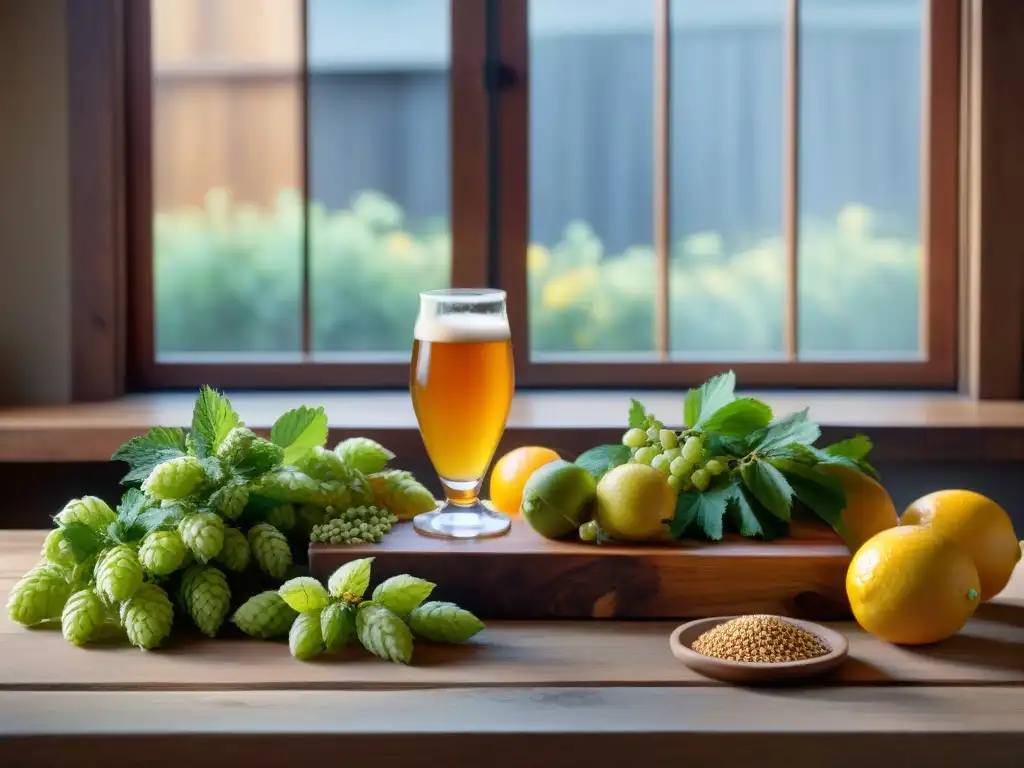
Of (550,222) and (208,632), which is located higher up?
(550,222)

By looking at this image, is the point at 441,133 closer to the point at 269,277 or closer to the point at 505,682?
the point at 269,277

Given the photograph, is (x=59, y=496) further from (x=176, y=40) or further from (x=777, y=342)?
(x=777, y=342)

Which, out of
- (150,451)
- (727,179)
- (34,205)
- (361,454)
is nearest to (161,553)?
(150,451)

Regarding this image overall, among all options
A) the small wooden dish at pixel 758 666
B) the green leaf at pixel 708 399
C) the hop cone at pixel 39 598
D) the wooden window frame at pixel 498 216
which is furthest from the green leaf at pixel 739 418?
the wooden window frame at pixel 498 216

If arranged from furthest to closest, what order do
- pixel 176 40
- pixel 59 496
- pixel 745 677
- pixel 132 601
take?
1. pixel 176 40
2. pixel 59 496
3. pixel 132 601
4. pixel 745 677

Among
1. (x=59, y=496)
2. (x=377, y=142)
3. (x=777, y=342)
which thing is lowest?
(x=59, y=496)

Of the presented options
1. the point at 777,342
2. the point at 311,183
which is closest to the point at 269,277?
the point at 311,183

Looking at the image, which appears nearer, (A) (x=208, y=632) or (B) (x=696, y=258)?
(A) (x=208, y=632)

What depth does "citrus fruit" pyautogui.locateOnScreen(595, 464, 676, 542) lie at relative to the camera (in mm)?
1099

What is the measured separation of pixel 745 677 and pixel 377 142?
5.30 ft

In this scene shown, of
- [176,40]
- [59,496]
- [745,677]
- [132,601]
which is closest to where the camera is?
[745,677]

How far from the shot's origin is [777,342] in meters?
2.38

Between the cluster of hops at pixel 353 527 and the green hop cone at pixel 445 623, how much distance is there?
0.14 m

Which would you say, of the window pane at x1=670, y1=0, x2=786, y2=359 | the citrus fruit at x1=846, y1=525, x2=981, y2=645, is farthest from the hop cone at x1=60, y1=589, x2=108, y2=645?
the window pane at x1=670, y1=0, x2=786, y2=359
